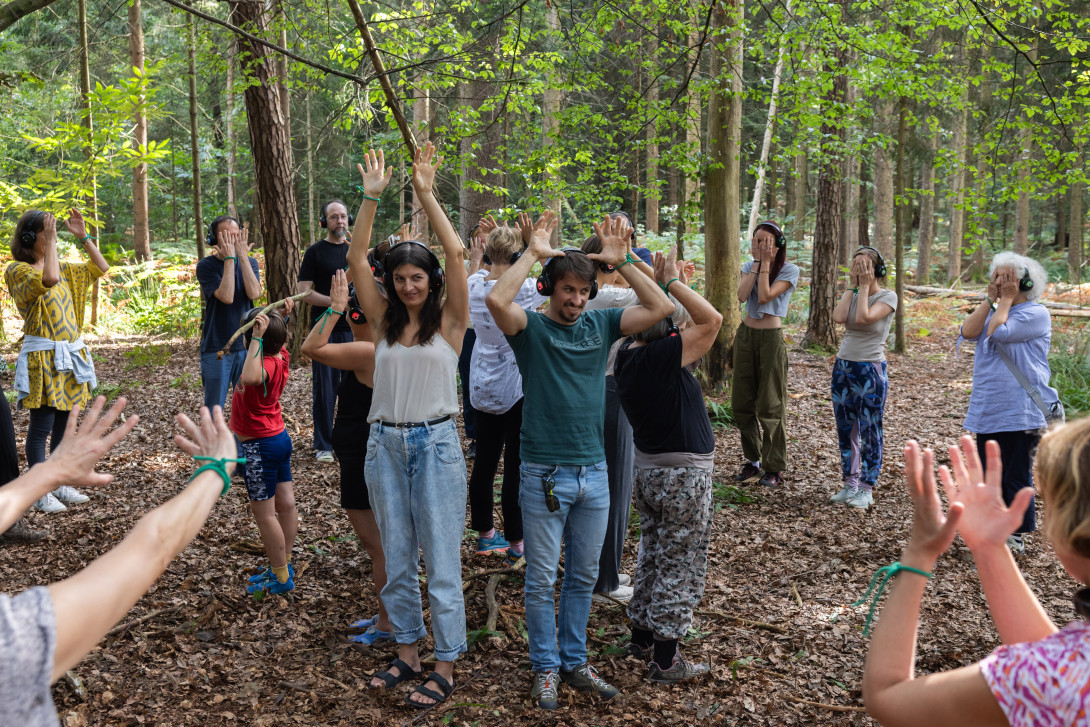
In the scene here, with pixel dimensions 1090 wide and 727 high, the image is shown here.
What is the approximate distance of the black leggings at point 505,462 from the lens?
16.0ft

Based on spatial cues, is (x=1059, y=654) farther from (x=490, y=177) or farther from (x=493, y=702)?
(x=490, y=177)

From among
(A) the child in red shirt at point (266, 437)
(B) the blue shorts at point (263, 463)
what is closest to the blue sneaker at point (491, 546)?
(A) the child in red shirt at point (266, 437)

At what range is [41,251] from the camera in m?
5.43

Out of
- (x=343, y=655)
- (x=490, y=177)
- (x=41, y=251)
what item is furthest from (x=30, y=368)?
(x=490, y=177)

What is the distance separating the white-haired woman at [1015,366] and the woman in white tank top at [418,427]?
147 inches

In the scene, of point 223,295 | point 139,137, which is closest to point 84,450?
point 223,295

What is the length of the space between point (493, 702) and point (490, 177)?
40.8ft

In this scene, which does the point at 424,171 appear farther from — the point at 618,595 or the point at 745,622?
the point at 745,622

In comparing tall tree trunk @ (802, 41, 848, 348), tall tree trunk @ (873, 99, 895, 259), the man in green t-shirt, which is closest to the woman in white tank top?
the man in green t-shirt

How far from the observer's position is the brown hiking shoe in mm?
4957

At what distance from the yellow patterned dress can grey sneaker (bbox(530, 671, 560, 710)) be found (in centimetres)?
419

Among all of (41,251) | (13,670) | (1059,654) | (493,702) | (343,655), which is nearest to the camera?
(13,670)

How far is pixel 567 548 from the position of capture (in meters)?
3.60

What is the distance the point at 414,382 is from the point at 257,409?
132cm
